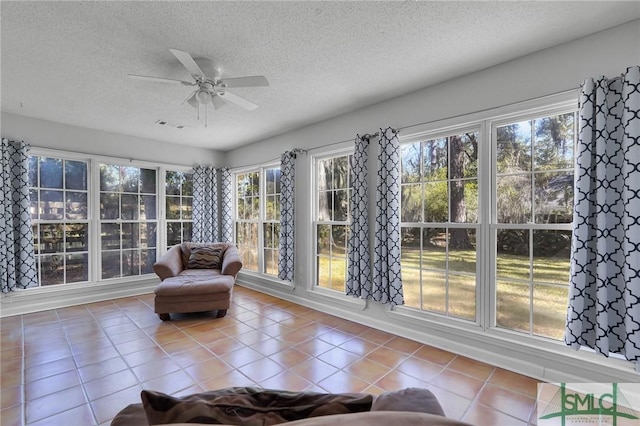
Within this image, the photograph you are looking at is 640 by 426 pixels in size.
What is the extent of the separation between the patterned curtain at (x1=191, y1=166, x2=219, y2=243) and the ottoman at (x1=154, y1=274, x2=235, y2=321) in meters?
1.75

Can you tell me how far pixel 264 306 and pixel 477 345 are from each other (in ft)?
8.45

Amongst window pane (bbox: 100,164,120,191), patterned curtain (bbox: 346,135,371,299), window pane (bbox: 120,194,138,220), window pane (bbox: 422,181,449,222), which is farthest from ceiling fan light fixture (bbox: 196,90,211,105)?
window pane (bbox: 120,194,138,220)

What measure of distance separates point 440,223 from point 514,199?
0.65m

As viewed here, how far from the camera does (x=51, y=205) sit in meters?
4.02

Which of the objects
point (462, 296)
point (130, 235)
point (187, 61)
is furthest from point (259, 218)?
point (462, 296)

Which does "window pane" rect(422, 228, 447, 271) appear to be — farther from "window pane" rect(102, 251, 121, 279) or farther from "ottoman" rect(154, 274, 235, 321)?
"window pane" rect(102, 251, 121, 279)

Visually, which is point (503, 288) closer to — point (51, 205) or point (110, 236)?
point (110, 236)

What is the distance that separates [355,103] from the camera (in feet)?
10.8

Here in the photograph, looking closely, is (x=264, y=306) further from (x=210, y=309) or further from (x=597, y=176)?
(x=597, y=176)

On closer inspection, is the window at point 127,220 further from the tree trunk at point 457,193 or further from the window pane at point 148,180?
the tree trunk at point 457,193

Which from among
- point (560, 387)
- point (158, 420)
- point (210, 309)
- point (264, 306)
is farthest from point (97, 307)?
point (560, 387)

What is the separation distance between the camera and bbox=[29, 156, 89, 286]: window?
3922 mm

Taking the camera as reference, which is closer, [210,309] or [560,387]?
[560,387]

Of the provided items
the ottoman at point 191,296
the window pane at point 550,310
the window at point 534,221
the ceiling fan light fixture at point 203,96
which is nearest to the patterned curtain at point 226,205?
the ottoman at point 191,296
